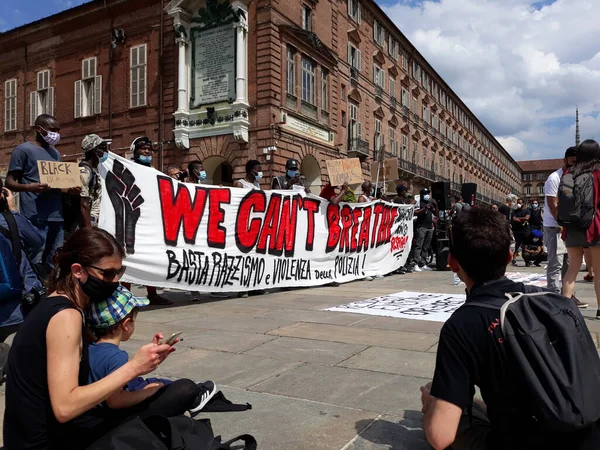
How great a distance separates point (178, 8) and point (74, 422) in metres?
21.1

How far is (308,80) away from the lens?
22234mm

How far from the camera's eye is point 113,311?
1897 mm

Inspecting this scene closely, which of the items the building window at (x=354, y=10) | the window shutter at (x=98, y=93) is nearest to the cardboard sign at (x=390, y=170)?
the window shutter at (x=98, y=93)

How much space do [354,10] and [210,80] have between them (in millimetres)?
11654

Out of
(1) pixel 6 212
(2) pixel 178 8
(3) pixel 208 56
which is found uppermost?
(2) pixel 178 8

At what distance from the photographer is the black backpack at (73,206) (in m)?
5.38

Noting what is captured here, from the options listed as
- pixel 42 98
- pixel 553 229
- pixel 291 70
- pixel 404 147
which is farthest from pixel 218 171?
pixel 404 147

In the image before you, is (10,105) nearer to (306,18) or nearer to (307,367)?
(306,18)

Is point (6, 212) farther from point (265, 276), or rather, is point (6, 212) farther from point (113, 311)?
point (265, 276)

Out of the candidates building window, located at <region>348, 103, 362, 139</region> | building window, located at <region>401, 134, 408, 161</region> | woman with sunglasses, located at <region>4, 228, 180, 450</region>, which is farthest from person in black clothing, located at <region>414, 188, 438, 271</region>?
building window, located at <region>401, 134, 408, 161</region>

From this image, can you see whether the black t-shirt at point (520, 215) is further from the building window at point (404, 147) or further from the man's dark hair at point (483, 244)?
the building window at point (404, 147)

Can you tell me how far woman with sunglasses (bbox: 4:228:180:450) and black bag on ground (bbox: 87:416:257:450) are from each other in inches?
4.3

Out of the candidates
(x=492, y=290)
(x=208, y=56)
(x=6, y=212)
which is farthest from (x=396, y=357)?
(x=208, y=56)

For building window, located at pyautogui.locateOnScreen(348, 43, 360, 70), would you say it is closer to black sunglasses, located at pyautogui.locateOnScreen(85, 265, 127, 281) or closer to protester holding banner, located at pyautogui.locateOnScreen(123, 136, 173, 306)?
protester holding banner, located at pyautogui.locateOnScreen(123, 136, 173, 306)
